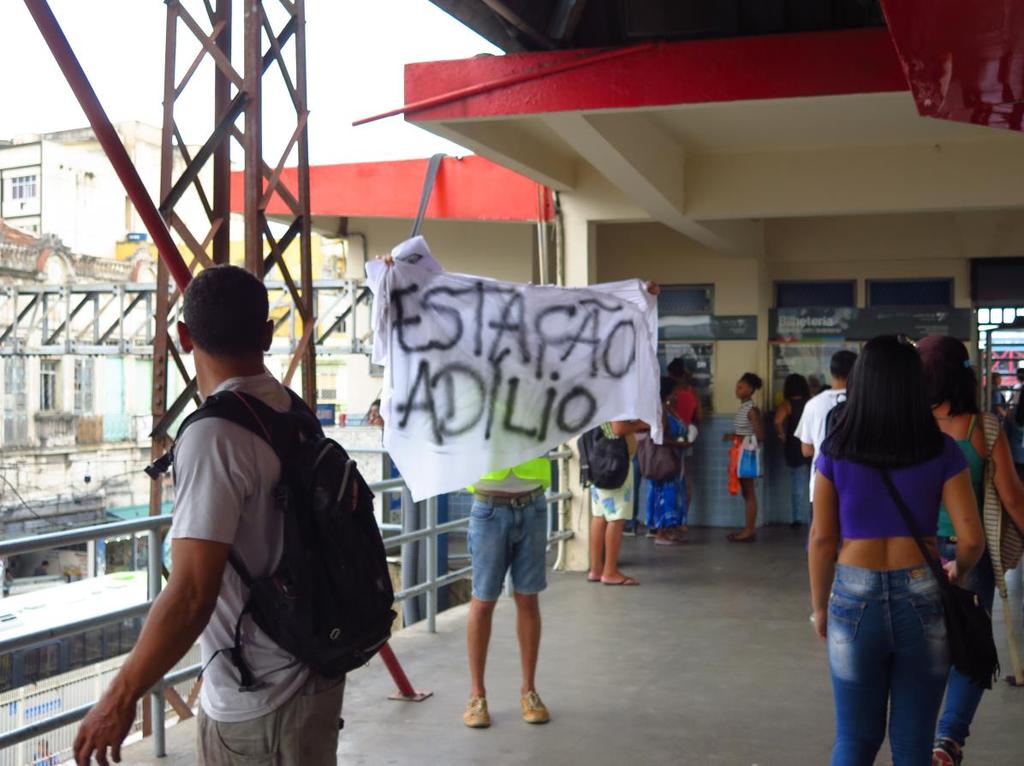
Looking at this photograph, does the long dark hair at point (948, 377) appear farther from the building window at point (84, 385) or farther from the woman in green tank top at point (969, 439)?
the building window at point (84, 385)

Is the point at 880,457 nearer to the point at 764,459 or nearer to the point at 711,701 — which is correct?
the point at 711,701

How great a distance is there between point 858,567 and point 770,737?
242 centimetres

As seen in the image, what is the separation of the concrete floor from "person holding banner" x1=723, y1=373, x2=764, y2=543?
9.41 feet

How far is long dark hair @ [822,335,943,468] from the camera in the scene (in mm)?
3480

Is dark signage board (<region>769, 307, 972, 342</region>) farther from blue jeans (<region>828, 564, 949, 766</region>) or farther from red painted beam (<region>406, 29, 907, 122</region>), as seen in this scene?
blue jeans (<region>828, 564, 949, 766</region>)

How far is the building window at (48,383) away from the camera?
41.5 meters

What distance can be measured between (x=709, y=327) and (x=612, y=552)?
15.9 feet

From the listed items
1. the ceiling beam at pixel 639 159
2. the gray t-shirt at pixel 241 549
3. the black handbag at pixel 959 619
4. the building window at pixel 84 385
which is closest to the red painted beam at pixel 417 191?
the ceiling beam at pixel 639 159

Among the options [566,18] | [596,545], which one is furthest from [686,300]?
[566,18]

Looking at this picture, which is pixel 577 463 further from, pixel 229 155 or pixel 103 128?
pixel 103 128

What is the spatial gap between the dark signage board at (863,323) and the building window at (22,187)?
41.2m

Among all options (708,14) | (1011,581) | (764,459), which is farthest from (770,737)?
(764,459)

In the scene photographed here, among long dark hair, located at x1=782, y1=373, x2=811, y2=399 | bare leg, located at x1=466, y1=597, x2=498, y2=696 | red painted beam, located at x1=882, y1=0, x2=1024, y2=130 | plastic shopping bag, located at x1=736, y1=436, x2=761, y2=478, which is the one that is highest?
red painted beam, located at x1=882, y1=0, x2=1024, y2=130

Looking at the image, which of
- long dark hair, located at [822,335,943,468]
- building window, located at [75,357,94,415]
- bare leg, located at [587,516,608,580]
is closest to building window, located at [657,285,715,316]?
bare leg, located at [587,516,608,580]
